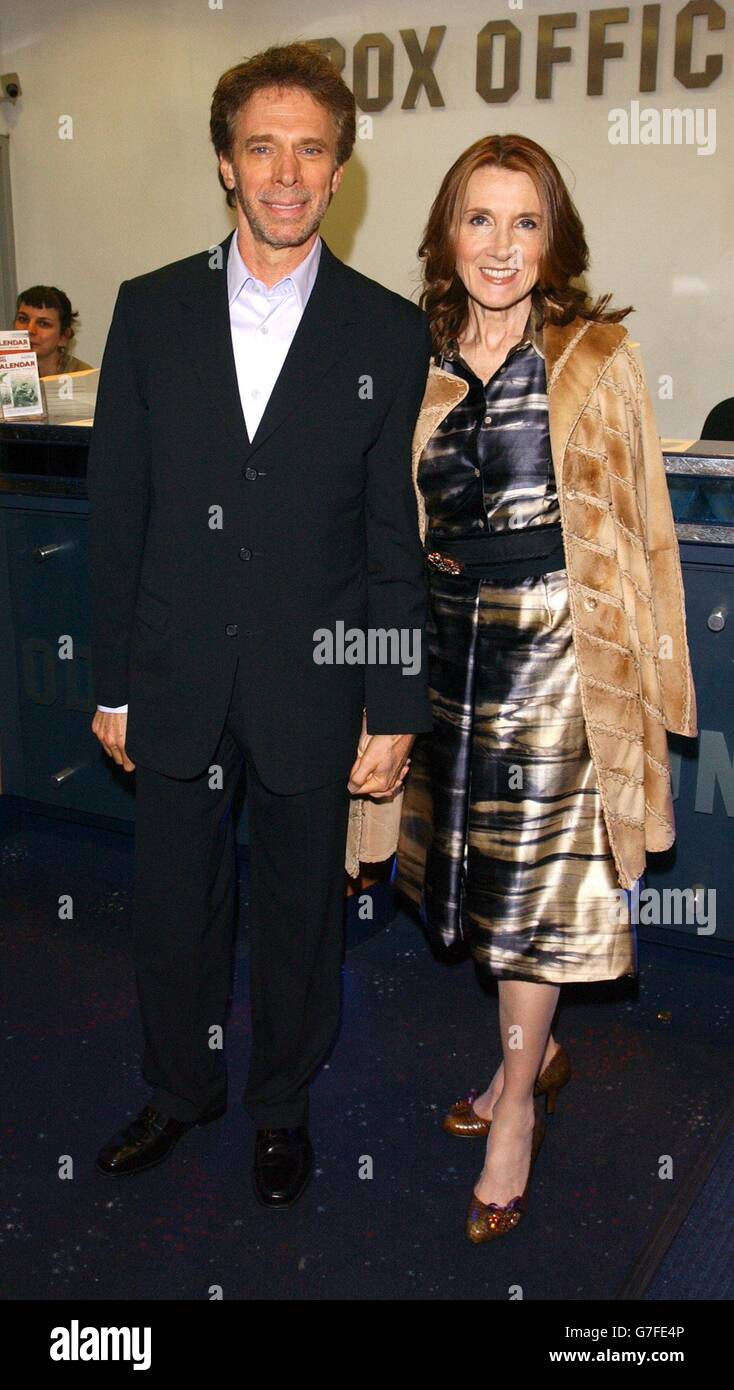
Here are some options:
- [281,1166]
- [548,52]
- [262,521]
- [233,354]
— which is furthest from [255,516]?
[548,52]

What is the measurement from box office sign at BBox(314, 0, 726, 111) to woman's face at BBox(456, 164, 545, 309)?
10.6ft

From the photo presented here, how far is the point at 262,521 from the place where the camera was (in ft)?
5.43

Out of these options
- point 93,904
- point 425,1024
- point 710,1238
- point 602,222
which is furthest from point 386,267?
point 710,1238

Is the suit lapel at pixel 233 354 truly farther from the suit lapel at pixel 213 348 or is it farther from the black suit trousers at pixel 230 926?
the black suit trousers at pixel 230 926

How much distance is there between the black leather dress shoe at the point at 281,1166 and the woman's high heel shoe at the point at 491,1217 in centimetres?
27

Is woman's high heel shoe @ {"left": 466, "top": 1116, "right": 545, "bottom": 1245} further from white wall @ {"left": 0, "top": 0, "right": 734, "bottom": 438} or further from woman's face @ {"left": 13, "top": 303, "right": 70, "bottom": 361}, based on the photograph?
white wall @ {"left": 0, "top": 0, "right": 734, "bottom": 438}

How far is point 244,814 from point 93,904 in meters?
0.45

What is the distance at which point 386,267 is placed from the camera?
523cm

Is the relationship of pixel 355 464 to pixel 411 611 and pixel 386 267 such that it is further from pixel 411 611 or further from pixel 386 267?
pixel 386 267

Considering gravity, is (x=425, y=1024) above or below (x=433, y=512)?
below

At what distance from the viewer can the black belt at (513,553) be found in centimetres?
173

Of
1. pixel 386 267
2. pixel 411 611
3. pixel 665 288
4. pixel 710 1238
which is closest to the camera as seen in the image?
pixel 411 611

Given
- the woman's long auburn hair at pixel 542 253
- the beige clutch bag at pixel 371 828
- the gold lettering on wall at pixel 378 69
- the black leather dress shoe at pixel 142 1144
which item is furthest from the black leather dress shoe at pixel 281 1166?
the gold lettering on wall at pixel 378 69
